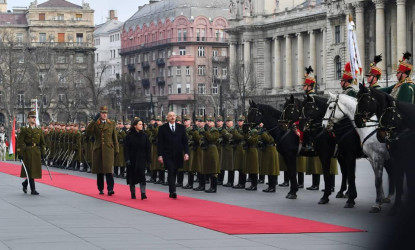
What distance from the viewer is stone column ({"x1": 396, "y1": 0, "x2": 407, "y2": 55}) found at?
87875mm

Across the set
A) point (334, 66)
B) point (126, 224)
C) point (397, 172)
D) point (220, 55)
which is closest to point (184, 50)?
point (220, 55)

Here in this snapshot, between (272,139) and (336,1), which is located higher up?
(336,1)

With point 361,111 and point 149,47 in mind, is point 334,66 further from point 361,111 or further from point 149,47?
point 361,111

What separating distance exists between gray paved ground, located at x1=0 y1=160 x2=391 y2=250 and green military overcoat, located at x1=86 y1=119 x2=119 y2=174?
87 cm

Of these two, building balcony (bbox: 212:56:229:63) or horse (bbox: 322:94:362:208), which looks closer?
horse (bbox: 322:94:362:208)

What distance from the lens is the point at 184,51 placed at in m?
148

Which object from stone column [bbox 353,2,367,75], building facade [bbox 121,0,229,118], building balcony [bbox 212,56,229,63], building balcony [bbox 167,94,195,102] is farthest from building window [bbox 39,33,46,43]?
stone column [bbox 353,2,367,75]

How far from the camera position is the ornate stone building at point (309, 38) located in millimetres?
92188

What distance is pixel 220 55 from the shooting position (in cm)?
14788

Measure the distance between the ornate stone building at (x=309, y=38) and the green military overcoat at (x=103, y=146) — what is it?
64.6m

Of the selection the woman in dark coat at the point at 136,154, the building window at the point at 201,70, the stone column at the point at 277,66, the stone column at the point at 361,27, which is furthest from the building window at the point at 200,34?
the woman in dark coat at the point at 136,154

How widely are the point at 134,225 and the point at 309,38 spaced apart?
104 meters

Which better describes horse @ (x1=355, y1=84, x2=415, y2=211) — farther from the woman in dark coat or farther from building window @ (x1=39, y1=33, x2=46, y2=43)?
building window @ (x1=39, y1=33, x2=46, y2=43)

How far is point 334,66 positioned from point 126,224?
93.1 meters
